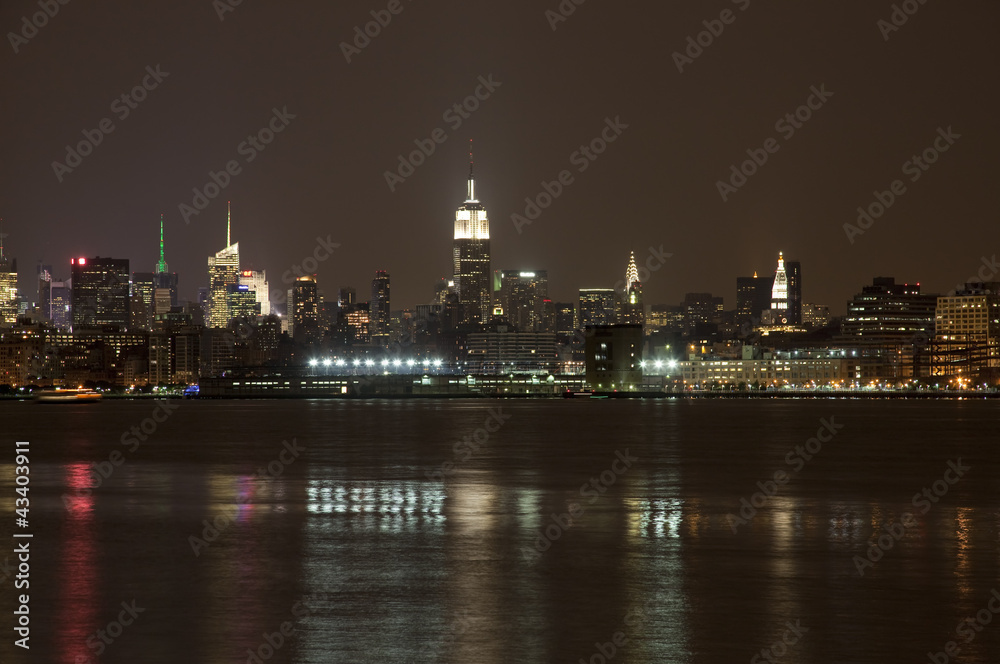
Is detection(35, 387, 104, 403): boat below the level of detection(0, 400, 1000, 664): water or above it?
above

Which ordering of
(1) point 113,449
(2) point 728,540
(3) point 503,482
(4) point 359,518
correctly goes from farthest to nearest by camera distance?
(1) point 113,449, (3) point 503,482, (4) point 359,518, (2) point 728,540

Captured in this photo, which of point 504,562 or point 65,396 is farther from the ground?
point 65,396

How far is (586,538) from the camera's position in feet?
75.4

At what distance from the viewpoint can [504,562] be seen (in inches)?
792

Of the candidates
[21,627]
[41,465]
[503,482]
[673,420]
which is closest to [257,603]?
[21,627]

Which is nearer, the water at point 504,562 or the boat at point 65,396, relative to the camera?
the water at point 504,562

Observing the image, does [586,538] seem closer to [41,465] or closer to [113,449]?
[41,465]

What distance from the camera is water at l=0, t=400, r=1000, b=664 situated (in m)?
14.5

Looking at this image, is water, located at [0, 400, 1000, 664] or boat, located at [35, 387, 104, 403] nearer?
water, located at [0, 400, 1000, 664]

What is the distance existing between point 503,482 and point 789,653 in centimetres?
2172

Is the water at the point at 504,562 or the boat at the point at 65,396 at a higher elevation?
the boat at the point at 65,396

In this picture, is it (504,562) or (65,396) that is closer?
(504,562)

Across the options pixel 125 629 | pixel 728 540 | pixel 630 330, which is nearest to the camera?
pixel 125 629

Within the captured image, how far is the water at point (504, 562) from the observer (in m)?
14.5
